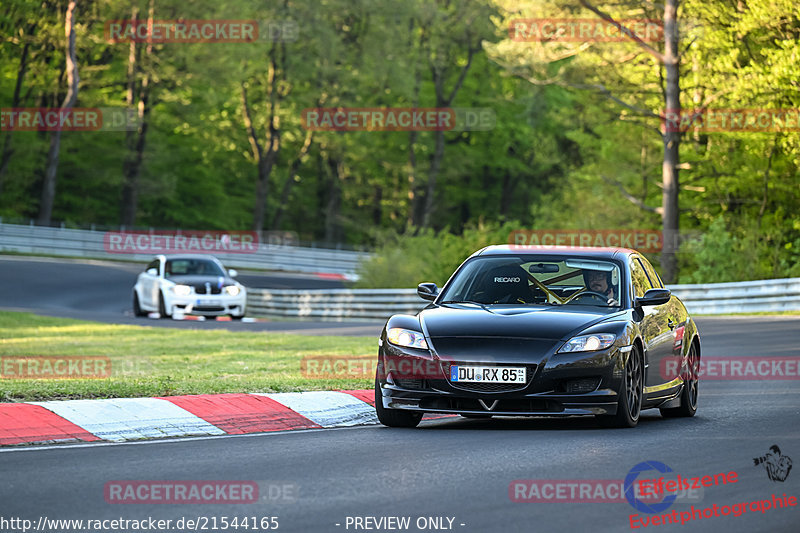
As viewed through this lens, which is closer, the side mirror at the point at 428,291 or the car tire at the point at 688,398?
the side mirror at the point at 428,291

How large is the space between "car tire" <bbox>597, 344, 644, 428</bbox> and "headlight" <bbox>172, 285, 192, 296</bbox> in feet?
68.1

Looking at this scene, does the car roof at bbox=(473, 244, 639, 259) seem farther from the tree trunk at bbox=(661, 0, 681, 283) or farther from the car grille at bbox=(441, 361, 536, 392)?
the tree trunk at bbox=(661, 0, 681, 283)

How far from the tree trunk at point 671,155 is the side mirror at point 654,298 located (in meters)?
27.0

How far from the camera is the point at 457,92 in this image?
79812 mm

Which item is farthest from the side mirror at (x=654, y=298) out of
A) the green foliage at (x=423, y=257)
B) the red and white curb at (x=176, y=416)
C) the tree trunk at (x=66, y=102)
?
the tree trunk at (x=66, y=102)

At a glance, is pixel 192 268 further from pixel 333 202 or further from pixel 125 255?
pixel 333 202

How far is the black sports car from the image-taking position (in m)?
10.3

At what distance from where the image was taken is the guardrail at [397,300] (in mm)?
30609

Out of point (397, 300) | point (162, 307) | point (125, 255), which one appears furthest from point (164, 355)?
point (125, 255)

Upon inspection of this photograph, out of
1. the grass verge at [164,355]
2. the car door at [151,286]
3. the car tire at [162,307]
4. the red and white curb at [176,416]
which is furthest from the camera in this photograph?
the car door at [151,286]

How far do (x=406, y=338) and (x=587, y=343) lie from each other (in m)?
1.45

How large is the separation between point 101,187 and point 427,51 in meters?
19.3

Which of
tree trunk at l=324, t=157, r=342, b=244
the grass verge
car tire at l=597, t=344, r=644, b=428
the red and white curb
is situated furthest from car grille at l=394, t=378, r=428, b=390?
tree trunk at l=324, t=157, r=342, b=244

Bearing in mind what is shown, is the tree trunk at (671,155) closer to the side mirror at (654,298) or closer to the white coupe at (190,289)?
the white coupe at (190,289)
